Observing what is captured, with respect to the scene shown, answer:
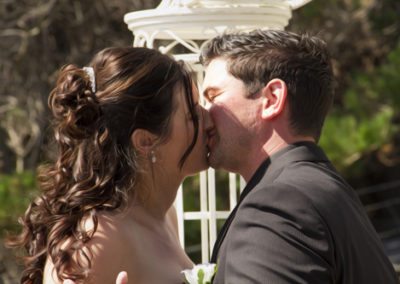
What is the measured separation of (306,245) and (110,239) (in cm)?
82

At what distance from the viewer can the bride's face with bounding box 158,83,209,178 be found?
3.54 metres

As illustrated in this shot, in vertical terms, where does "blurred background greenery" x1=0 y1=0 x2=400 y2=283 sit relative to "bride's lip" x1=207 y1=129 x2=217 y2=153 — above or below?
below

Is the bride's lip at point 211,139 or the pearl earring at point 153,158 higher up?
the bride's lip at point 211,139

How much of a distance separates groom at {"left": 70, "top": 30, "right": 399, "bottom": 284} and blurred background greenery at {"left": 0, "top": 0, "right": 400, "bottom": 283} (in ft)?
19.9

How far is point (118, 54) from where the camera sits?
346cm

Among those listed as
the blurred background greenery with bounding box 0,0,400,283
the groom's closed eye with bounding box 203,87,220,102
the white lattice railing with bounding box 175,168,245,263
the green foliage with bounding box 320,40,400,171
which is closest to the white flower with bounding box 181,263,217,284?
the groom's closed eye with bounding box 203,87,220,102

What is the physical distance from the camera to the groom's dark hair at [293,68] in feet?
10.8

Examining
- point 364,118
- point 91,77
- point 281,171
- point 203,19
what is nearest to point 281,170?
point 281,171

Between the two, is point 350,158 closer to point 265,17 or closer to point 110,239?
point 265,17

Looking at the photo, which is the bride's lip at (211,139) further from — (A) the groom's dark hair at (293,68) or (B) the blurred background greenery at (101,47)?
(B) the blurred background greenery at (101,47)

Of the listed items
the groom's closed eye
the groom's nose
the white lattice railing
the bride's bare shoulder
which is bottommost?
the white lattice railing

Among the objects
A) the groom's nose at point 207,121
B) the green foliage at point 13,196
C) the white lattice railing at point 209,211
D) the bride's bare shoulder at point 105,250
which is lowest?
the green foliage at point 13,196

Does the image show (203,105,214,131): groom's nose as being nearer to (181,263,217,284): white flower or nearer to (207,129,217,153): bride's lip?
(207,129,217,153): bride's lip

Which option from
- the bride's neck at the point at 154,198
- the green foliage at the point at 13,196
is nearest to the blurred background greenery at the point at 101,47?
the green foliage at the point at 13,196
